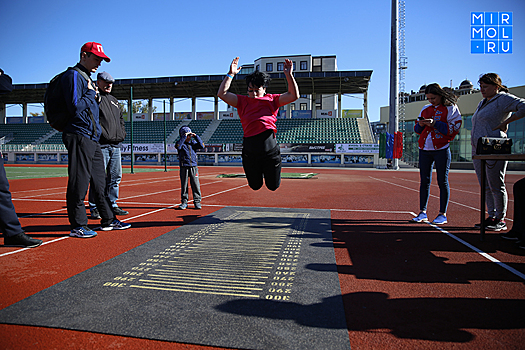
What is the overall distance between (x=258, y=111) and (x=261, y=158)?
60 cm

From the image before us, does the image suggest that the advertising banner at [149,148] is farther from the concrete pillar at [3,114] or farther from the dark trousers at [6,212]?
the dark trousers at [6,212]

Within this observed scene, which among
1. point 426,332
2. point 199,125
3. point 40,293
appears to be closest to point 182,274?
point 40,293

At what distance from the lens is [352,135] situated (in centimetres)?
4125

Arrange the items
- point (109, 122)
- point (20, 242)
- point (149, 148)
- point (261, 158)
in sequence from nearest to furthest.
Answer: point (20, 242)
point (261, 158)
point (109, 122)
point (149, 148)

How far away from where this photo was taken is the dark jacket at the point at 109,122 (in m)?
5.08

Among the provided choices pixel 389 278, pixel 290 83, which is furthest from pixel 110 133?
pixel 389 278

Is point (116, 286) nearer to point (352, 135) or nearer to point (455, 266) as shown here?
point (455, 266)

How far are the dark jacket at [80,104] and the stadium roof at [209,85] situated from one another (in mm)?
36690

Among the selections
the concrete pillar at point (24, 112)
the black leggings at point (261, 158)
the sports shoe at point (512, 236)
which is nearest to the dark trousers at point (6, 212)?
the black leggings at point (261, 158)

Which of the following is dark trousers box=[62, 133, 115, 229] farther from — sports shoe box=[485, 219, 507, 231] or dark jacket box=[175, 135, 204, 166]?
sports shoe box=[485, 219, 507, 231]

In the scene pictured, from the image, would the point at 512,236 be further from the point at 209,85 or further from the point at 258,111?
the point at 209,85

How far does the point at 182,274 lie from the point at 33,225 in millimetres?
3490

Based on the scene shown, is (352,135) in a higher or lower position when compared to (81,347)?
higher

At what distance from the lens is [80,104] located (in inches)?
153
